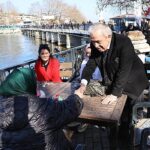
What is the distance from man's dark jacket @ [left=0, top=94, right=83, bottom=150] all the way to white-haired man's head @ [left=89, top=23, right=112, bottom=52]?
127 cm

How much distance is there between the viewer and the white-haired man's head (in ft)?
12.3

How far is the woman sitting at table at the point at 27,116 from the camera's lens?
2422 mm

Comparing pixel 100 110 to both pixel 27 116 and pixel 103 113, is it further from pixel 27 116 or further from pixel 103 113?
pixel 27 116

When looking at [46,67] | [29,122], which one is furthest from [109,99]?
[46,67]

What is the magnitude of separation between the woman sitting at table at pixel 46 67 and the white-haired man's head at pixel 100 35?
8.08ft

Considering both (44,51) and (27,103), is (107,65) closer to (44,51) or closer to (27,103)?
(27,103)

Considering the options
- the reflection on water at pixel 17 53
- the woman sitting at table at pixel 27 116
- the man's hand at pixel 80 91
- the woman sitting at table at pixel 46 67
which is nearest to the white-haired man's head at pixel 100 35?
the man's hand at pixel 80 91

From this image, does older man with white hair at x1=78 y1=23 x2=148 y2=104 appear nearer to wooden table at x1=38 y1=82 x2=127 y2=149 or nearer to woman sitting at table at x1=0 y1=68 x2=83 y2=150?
wooden table at x1=38 y1=82 x2=127 y2=149

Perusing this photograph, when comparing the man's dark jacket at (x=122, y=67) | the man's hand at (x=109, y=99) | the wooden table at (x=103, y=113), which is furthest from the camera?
the man's dark jacket at (x=122, y=67)

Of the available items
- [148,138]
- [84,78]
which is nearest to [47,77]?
[84,78]

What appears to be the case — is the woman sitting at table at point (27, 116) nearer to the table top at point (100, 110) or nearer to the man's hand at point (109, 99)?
the table top at point (100, 110)

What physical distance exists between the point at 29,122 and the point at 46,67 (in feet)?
12.9

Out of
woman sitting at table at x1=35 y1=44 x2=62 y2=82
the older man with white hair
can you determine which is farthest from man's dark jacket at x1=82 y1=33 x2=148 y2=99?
woman sitting at table at x1=35 y1=44 x2=62 y2=82

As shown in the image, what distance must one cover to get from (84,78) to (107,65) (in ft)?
1.31
